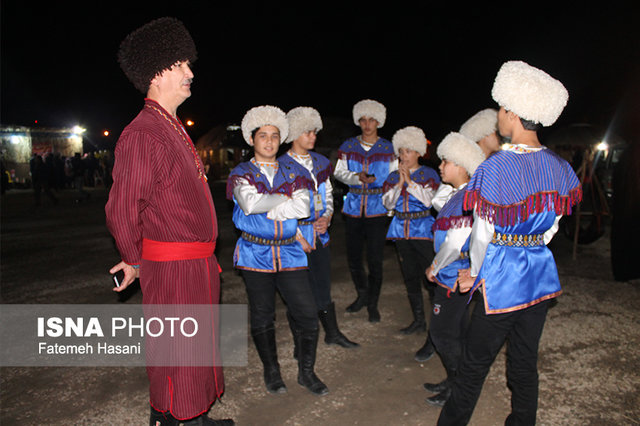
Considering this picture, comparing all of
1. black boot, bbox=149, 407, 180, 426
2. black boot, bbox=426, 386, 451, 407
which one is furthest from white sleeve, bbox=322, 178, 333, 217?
black boot, bbox=149, 407, 180, 426

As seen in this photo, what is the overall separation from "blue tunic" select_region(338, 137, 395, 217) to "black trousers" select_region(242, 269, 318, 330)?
1.63m

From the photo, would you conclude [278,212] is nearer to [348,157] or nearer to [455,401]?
[455,401]

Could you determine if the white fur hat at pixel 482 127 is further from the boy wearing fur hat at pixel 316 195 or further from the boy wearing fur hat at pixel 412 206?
the boy wearing fur hat at pixel 316 195

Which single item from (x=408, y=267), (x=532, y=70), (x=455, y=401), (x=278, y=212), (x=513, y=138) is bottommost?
(x=455, y=401)

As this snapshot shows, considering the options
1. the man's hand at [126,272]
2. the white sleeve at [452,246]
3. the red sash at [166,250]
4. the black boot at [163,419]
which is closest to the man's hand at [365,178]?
the white sleeve at [452,246]

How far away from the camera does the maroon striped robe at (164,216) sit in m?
2.12

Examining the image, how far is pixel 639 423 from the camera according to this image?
294 cm

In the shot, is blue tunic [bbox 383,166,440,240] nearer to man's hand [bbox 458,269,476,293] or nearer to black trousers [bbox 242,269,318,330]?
black trousers [bbox 242,269,318,330]

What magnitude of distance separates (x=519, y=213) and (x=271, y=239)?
177cm

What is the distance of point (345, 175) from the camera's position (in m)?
5.02

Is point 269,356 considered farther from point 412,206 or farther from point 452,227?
point 412,206

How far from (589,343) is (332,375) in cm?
257

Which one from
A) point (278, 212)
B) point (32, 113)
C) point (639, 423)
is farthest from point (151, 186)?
point (32, 113)

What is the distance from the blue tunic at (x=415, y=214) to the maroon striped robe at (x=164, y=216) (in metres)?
2.35
